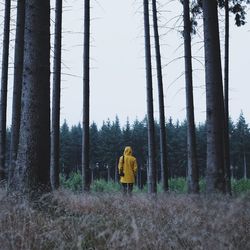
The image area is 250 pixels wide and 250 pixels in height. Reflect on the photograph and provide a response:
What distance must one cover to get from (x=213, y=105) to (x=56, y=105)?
19.9 ft

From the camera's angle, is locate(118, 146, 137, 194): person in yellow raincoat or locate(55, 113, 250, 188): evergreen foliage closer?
locate(118, 146, 137, 194): person in yellow raincoat

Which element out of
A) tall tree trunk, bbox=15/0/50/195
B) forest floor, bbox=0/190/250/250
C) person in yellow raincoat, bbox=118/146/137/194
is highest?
tall tree trunk, bbox=15/0/50/195

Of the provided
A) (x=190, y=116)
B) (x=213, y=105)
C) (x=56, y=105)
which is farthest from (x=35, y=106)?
(x=190, y=116)

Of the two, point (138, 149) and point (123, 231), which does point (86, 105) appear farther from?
point (138, 149)

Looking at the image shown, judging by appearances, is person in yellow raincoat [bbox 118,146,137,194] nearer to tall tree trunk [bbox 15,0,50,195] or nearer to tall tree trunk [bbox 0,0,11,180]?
tall tree trunk [bbox 0,0,11,180]

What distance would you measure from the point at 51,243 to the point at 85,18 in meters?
12.9

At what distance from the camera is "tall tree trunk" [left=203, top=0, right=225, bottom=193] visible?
29.8 feet

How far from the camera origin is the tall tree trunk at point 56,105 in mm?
13242

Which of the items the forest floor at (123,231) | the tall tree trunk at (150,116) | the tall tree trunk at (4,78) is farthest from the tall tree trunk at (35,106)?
the tall tree trunk at (4,78)

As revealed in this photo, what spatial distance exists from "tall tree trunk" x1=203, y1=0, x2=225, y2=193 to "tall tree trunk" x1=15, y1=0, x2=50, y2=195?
163 inches

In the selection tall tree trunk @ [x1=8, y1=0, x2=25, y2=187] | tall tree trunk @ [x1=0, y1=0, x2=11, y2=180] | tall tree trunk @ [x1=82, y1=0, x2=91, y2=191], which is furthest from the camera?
tall tree trunk @ [x1=0, y1=0, x2=11, y2=180]

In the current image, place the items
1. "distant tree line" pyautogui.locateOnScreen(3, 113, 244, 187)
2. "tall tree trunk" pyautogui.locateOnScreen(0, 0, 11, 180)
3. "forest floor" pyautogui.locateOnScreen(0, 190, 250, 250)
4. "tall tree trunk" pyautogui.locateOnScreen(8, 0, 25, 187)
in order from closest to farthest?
"forest floor" pyautogui.locateOnScreen(0, 190, 250, 250) → "tall tree trunk" pyautogui.locateOnScreen(8, 0, 25, 187) → "tall tree trunk" pyautogui.locateOnScreen(0, 0, 11, 180) → "distant tree line" pyautogui.locateOnScreen(3, 113, 244, 187)

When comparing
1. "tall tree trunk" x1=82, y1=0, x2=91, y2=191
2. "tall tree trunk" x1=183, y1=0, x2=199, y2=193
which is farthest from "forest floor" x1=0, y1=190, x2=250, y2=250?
"tall tree trunk" x1=82, y1=0, x2=91, y2=191

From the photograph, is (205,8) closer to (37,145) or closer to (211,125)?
(211,125)
